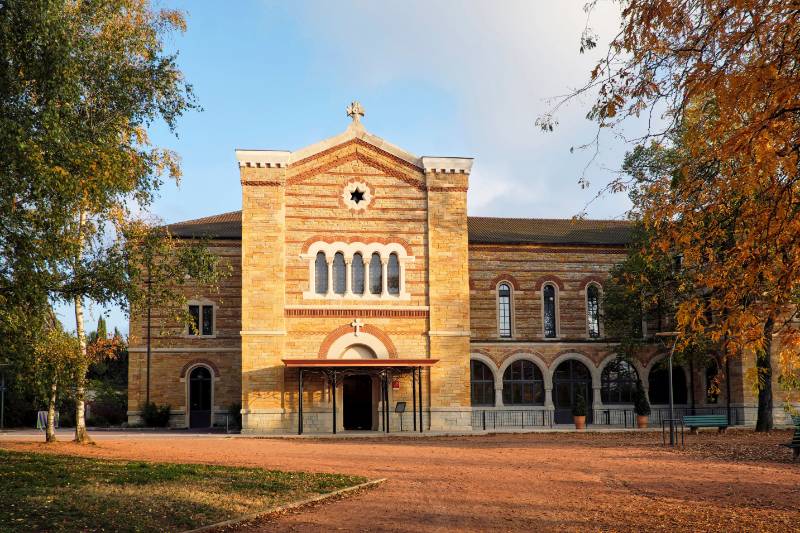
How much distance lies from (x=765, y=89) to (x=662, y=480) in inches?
386

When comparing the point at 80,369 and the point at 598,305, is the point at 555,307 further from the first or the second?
the point at 80,369

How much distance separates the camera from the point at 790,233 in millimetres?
8500

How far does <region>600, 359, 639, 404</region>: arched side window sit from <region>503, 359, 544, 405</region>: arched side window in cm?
302

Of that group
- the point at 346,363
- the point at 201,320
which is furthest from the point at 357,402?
the point at 201,320

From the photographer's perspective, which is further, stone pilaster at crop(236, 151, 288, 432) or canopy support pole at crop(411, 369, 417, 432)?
stone pilaster at crop(236, 151, 288, 432)

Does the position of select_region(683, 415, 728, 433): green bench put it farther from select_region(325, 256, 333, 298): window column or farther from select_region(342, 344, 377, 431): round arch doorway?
select_region(325, 256, 333, 298): window column

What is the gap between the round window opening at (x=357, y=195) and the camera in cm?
3148

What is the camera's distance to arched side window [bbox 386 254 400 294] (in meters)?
31.4

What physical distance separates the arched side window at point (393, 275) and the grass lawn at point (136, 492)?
50.4 ft

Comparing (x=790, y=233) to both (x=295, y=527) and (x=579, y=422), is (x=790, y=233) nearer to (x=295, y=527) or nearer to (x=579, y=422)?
(x=295, y=527)

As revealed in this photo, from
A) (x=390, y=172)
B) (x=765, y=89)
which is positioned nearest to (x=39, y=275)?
(x=765, y=89)

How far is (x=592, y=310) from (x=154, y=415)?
2025 centimetres

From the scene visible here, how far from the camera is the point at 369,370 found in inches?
1178

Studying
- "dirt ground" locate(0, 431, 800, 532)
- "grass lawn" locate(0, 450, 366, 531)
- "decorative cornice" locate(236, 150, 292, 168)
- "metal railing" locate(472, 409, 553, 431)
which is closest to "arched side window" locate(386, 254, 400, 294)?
"decorative cornice" locate(236, 150, 292, 168)
